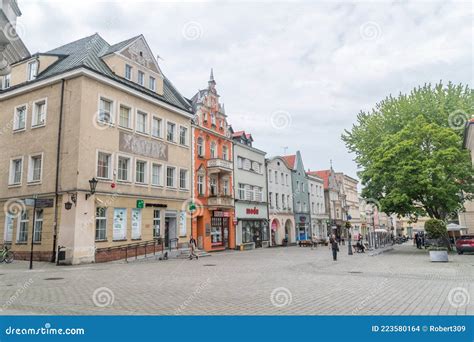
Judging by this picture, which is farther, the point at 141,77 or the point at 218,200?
the point at 218,200

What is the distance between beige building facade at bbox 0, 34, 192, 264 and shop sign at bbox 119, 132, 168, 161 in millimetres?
74

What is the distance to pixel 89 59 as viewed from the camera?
25.8m

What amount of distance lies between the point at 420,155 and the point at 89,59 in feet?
80.3

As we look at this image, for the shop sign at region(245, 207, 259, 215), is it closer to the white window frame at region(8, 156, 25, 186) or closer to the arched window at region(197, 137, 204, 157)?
the arched window at region(197, 137, 204, 157)

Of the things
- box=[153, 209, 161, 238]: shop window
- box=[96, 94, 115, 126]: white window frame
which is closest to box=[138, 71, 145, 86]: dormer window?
box=[96, 94, 115, 126]: white window frame

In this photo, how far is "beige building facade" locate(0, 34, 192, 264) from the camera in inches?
904

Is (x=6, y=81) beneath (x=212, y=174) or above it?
above

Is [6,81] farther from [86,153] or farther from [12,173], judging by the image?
[86,153]

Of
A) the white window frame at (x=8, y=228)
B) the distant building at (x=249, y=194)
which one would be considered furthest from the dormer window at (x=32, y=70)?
the distant building at (x=249, y=194)

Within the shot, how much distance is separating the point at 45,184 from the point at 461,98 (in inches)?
1260

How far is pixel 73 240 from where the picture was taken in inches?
A: 860

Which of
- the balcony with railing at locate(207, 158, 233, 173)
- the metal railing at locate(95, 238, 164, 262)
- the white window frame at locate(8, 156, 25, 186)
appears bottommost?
the metal railing at locate(95, 238, 164, 262)

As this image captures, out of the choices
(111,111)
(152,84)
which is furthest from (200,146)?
(111,111)

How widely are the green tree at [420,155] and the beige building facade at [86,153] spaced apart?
1676cm
